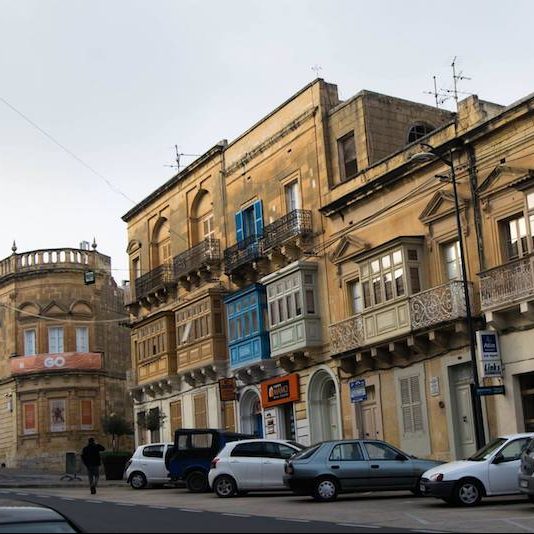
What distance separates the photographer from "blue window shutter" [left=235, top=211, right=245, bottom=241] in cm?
3850

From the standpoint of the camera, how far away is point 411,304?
28.4 metres

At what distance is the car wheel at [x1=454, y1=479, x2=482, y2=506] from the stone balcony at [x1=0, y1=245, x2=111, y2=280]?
39.4 m

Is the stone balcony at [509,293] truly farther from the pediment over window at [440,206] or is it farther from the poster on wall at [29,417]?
the poster on wall at [29,417]

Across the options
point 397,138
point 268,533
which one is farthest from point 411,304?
point 268,533

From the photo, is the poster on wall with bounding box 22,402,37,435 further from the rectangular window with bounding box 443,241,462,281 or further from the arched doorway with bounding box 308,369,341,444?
the rectangular window with bounding box 443,241,462,281

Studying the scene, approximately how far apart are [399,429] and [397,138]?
9.85 meters

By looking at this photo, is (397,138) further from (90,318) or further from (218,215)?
(90,318)

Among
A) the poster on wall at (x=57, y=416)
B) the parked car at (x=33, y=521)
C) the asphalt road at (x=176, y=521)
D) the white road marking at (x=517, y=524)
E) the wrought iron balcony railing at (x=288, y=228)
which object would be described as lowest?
the white road marking at (x=517, y=524)

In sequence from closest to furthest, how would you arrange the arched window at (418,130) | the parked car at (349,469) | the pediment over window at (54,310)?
the parked car at (349,469) < the arched window at (418,130) < the pediment over window at (54,310)

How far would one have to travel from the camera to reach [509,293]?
25406 mm

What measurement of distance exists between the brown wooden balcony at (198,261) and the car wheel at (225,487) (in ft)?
53.3

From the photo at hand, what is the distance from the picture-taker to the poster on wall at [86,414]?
177 ft

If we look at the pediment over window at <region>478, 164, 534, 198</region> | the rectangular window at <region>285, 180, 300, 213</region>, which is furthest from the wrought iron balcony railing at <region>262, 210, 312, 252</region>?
the pediment over window at <region>478, 164, 534, 198</region>

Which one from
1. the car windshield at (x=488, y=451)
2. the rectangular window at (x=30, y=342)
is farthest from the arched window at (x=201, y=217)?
the car windshield at (x=488, y=451)
